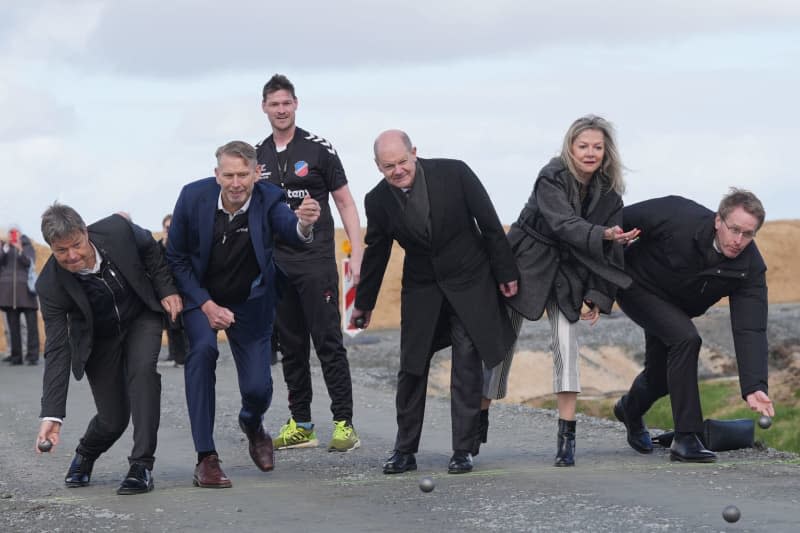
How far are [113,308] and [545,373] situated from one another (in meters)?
15.0

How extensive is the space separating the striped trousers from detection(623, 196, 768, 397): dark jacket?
64 centimetres

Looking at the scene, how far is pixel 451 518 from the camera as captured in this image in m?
7.33

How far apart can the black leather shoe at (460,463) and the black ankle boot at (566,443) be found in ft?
2.04

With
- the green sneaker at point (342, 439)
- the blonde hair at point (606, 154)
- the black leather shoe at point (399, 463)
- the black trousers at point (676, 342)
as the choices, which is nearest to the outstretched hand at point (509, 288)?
the blonde hair at point (606, 154)

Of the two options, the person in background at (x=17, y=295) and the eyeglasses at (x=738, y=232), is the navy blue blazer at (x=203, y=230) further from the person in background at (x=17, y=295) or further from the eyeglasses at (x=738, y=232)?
the person in background at (x=17, y=295)

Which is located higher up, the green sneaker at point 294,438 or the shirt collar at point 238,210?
the shirt collar at point 238,210

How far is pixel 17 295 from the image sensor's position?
72.6ft

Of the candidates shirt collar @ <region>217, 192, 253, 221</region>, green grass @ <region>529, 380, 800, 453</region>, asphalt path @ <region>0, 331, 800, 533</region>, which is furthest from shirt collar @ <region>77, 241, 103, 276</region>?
green grass @ <region>529, 380, 800, 453</region>

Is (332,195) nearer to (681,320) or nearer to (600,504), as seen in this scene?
(681,320)

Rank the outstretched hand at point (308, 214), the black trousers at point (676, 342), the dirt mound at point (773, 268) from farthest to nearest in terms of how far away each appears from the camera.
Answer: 1. the dirt mound at point (773, 268)
2. the black trousers at point (676, 342)
3. the outstretched hand at point (308, 214)

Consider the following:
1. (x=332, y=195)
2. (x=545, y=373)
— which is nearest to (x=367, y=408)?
(x=332, y=195)

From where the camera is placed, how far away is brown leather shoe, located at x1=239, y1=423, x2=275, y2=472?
9.27 metres

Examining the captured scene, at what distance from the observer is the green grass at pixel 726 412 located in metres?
16.6

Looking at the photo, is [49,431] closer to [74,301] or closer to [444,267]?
[74,301]
